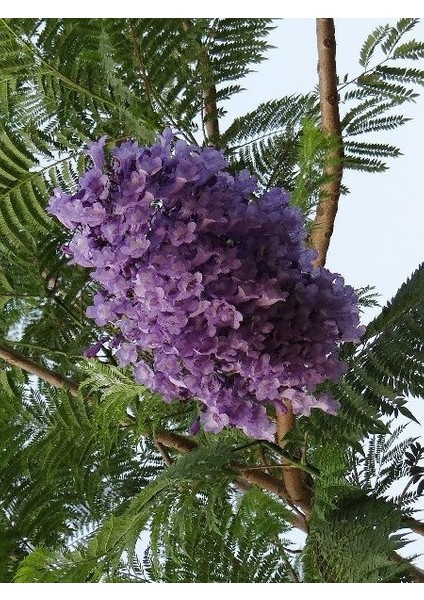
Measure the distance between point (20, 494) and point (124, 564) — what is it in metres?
0.32

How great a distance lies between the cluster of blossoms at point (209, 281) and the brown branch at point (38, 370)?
0.33m

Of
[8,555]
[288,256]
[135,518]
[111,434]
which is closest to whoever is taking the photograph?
[288,256]

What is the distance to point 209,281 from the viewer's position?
0.59m

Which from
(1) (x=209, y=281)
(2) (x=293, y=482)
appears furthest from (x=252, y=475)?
(1) (x=209, y=281)

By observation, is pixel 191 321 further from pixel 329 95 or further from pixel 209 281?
pixel 329 95

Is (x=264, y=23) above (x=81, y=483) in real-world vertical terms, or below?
above

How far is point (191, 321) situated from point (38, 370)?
15.7 inches

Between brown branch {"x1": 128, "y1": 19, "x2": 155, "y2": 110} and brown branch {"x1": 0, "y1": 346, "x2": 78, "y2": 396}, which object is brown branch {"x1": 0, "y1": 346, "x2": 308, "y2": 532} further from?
brown branch {"x1": 128, "y1": 19, "x2": 155, "y2": 110}

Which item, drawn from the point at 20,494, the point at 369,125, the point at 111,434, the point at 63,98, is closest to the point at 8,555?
the point at 20,494

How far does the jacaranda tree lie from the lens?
0.61 m

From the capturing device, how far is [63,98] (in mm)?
949

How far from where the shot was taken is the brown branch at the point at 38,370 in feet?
3.12

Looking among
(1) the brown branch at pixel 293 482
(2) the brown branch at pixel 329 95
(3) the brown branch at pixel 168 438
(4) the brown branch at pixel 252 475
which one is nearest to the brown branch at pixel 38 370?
(3) the brown branch at pixel 168 438

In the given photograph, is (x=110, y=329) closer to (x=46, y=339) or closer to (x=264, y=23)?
(x=46, y=339)
